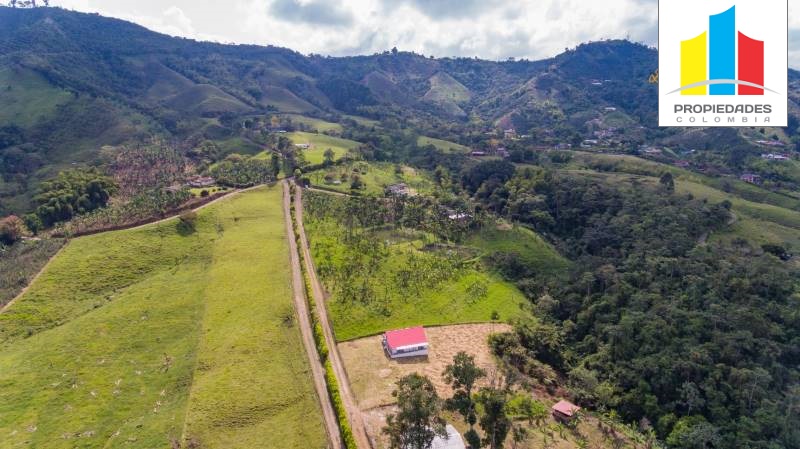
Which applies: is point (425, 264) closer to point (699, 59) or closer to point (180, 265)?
point (180, 265)

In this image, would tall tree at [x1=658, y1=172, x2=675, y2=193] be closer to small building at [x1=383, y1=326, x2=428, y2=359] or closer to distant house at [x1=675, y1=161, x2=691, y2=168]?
Result: distant house at [x1=675, y1=161, x2=691, y2=168]

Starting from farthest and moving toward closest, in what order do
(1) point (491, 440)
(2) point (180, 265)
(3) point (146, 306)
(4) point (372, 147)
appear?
1. (4) point (372, 147)
2. (2) point (180, 265)
3. (3) point (146, 306)
4. (1) point (491, 440)

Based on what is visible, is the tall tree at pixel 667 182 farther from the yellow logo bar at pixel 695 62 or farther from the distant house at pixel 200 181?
the distant house at pixel 200 181

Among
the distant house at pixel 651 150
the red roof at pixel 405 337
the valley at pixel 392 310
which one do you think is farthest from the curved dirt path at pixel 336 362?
the distant house at pixel 651 150

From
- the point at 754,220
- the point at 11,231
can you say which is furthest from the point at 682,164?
the point at 11,231

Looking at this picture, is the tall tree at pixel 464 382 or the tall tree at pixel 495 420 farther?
the tall tree at pixel 464 382

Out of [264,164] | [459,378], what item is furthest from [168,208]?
[459,378]
